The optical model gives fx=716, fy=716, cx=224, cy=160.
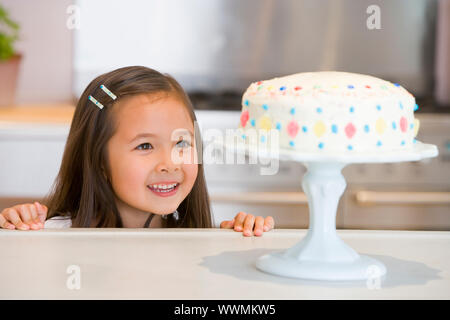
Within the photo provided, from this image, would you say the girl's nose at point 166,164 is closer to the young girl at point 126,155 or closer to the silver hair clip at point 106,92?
the young girl at point 126,155

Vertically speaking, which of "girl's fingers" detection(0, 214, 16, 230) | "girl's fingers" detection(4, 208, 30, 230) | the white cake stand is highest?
the white cake stand

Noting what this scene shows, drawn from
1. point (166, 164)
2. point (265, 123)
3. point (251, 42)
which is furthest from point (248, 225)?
point (251, 42)

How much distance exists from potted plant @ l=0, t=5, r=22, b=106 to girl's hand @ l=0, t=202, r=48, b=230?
144 cm

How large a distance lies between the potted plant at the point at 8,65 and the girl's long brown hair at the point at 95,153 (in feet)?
3.84

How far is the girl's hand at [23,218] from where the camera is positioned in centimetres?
127

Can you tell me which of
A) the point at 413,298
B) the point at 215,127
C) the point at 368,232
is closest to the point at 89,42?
the point at 215,127

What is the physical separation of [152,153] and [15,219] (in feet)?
1.09

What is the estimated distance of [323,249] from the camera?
973 mm

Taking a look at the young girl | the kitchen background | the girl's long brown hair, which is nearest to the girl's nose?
the young girl

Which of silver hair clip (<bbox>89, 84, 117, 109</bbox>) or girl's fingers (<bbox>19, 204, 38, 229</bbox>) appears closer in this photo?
girl's fingers (<bbox>19, 204, 38, 229</bbox>)

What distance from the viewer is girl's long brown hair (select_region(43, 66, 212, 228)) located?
5.22 ft

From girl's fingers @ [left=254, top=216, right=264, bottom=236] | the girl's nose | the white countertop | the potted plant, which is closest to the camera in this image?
the white countertop

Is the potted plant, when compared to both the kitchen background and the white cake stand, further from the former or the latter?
the white cake stand

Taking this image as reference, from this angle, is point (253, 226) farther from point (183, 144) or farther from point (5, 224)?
point (5, 224)
